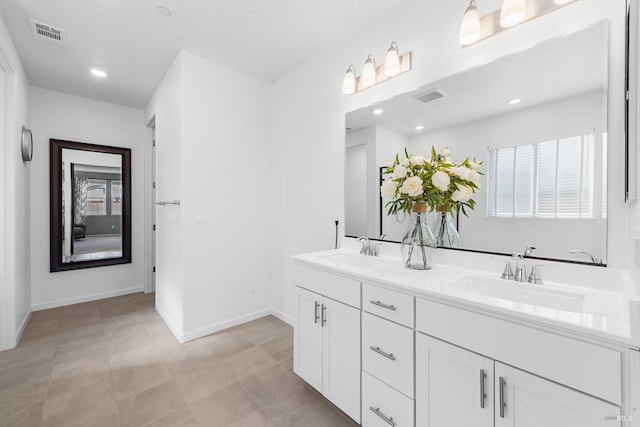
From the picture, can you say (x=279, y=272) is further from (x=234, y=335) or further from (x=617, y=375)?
(x=617, y=375)

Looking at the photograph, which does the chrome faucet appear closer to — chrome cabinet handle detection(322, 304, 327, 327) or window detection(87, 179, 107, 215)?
chrome cabinet handle detection(322, 304, 327, 327)

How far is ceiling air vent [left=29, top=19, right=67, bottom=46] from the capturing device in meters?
2.24

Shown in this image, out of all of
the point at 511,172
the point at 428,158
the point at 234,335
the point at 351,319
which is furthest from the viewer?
the point at 234,335

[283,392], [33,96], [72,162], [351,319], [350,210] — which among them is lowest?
[283,392]

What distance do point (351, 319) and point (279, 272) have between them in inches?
66.8

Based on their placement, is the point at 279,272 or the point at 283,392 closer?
the point at 283,392

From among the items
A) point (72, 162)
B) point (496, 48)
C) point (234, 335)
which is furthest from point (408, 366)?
point (72, 162)

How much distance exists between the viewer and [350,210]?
2.35 metres

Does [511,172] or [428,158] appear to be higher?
[428,158]

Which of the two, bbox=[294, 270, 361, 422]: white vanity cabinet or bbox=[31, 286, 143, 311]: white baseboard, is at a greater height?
bbox=[294, 270, 361, 422]: white vanity cabinet

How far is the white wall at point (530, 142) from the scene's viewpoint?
1230 mm

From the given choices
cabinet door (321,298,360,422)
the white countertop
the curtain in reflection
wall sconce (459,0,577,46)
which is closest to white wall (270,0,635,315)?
wall sconce (459,0,577,46)

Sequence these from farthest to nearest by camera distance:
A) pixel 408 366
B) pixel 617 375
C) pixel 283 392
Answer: pixel 283 392
pixel 408 366
pixel 617 375

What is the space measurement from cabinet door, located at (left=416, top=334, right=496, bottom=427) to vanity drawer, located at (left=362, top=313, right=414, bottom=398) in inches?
2.0
